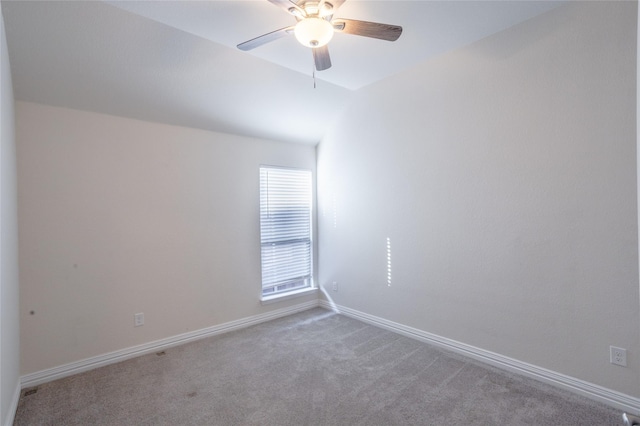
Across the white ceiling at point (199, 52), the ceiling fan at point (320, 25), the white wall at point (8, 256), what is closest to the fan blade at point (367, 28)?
the ceiling fan at point (320, 25)

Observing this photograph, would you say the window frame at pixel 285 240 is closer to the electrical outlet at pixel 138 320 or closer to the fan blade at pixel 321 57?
the electrical outlet at pixel 138 320

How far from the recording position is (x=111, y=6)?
2104 mm

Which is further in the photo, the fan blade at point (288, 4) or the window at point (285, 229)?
the window at point (285, 229)

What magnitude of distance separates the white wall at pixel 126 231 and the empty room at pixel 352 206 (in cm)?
2

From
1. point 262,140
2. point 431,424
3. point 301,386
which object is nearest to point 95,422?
point 301,386

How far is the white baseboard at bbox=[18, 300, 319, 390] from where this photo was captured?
255cm

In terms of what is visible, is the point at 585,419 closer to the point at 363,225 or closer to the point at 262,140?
the point at 363,225

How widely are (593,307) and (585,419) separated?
0.71 meters

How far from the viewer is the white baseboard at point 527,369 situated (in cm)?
211

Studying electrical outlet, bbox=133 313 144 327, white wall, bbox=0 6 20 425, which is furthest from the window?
white wall, bbox=0 6 20 425

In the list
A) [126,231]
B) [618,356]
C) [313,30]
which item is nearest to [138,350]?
[126,231]

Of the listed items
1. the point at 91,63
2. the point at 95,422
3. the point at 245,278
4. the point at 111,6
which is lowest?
the point at 95,422

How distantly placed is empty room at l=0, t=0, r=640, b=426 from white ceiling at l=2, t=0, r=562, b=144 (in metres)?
0.02

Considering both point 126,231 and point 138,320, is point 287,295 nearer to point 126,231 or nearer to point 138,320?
point 138,320
